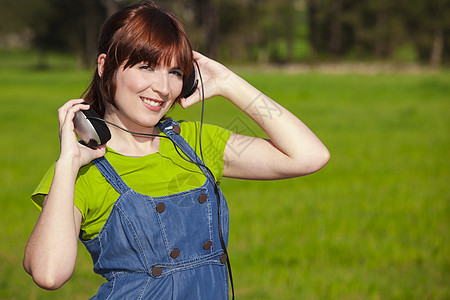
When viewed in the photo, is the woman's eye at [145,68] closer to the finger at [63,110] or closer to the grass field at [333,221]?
the finger at [63,110]

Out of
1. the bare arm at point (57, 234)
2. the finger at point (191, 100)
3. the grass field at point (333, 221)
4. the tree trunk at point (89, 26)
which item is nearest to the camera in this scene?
the bare arm at point (57, 234)

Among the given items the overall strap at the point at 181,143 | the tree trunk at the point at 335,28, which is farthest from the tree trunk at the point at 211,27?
the overall strap at the point at 181,143

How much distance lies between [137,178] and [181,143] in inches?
10.1

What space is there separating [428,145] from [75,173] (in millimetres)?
11901

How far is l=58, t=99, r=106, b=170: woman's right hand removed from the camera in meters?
1.90

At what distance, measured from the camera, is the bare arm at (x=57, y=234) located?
71.7 inches

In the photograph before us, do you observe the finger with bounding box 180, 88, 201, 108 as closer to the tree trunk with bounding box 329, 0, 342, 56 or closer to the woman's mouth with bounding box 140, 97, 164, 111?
the woman's mouth with bounding box 140, 97, 164, 111

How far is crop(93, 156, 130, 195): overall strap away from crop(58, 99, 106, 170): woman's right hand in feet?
0.10

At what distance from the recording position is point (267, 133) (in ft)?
7.93

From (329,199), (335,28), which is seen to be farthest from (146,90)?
(335,28)

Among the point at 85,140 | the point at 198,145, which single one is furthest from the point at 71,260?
the point at 198,145

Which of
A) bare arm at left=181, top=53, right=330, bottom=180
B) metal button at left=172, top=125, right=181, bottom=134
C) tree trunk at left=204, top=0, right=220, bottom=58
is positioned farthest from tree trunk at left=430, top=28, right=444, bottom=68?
metal button at left=172, top=125, right=181, bottom=134

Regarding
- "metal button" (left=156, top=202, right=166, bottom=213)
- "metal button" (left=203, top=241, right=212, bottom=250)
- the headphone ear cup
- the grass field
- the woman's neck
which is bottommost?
the grass field

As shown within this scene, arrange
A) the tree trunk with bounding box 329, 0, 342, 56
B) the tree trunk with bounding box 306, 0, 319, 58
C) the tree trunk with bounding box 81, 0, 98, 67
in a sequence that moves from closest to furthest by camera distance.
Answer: the tree trunk with bounding box 81, 0, 98, 67, the tree trunk with bounding box 306, 0, 319, 58, the tree trunk with bounding box 329, 0, 342, 56
